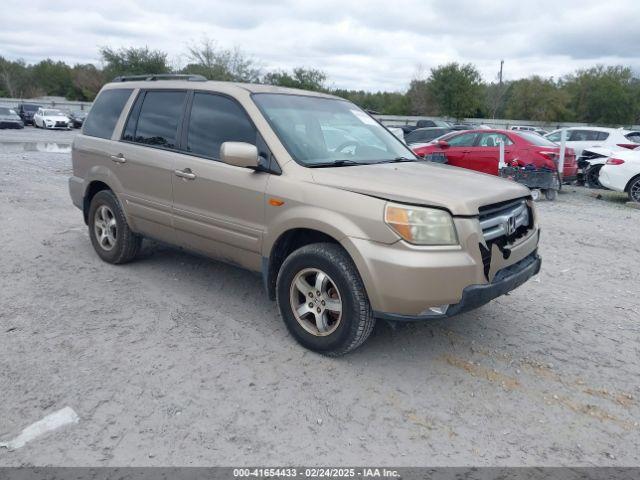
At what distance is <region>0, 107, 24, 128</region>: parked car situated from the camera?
100 feet

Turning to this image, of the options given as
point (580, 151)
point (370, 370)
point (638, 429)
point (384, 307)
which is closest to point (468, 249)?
point (384, 307)

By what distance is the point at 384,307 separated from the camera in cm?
327

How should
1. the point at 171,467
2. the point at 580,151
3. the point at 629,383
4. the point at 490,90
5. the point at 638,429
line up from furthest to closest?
1. the point at 490,90
2. the point at 580,151
3. the point at 629,383
4. the point at 638,429
5. the point at 171,467

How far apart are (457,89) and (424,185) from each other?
49.9 meters

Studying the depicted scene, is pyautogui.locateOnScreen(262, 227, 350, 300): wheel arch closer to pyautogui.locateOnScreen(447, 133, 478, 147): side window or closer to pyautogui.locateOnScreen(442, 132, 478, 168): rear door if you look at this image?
pyautogui.locateOnScreen(442, 132, 478, 168): rear door

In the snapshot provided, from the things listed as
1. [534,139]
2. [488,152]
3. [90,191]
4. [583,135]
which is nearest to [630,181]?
[534,139]

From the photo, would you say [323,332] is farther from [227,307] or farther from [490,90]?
[490,90]

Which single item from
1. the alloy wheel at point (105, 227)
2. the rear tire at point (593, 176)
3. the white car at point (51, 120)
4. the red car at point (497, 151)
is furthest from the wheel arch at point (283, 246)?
the white car at point (51, 120)

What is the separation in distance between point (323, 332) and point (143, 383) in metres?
1.23

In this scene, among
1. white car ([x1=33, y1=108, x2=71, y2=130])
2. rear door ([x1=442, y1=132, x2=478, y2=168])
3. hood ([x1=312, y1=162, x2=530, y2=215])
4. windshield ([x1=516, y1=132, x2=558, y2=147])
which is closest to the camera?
hood ([x1=312, y1=162, x2=530, y2=215])

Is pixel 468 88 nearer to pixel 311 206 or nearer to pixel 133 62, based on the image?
pixel 133 62

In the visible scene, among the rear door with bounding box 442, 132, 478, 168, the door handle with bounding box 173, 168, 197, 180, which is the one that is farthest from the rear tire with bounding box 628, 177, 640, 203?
the door handle with bounding box 173, 168, 197, 180

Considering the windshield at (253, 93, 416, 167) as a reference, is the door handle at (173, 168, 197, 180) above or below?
below

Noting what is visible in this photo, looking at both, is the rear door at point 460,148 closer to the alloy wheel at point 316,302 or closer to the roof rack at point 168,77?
the roof rack at point 168,77
